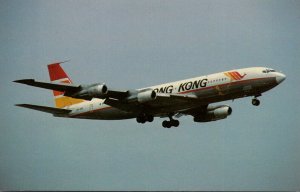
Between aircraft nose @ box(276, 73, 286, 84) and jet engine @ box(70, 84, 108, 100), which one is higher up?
aircraft nose @ box(276, 73, 286, 84)

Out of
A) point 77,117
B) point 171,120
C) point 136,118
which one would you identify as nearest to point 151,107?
point 136,118

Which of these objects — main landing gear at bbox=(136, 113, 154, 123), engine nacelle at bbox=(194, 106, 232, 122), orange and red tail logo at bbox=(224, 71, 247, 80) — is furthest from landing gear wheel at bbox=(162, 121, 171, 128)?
orange and red tail logo at bbox=(224, 71, 247, 80)

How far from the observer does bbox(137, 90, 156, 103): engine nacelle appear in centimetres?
5169

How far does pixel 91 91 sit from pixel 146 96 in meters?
5.57

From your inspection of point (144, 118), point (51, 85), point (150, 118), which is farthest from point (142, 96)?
point (51, 85)

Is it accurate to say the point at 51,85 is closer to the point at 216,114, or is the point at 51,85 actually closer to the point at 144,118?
the point at 144,118

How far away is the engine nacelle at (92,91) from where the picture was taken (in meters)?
50.2

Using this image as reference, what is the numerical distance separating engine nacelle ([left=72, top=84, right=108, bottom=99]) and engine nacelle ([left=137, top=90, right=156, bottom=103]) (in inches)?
144

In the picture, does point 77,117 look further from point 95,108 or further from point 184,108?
point 184,108

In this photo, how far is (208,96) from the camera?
5231 centimetres

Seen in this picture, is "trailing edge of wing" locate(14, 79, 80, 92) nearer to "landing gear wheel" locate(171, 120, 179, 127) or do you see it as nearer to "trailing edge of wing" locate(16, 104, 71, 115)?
"trailing edge of wing" locate(16, 104, 71, 115)

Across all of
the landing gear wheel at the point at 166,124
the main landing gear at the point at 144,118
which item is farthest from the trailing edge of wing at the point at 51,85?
the landing gear wheel at the point at 166,124

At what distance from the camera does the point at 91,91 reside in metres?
50.2

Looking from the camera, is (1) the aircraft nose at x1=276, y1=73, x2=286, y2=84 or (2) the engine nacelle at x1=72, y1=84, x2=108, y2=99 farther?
(1) the aircraft nose at x1=276, y1=73, x2=286, y2=84
